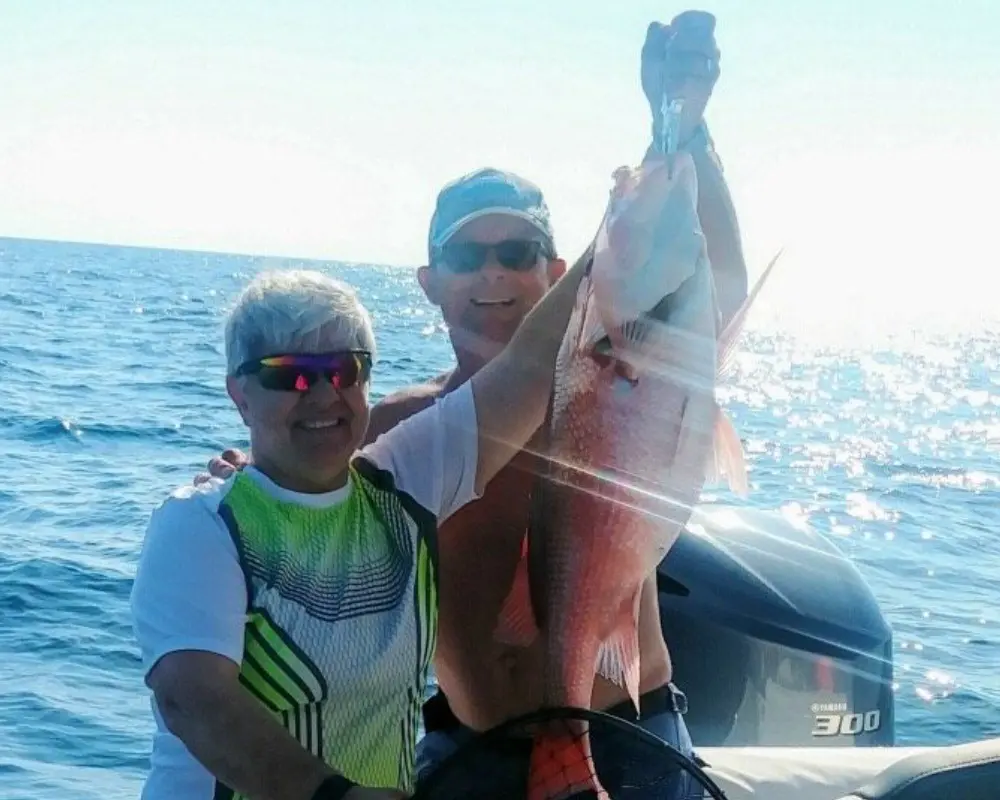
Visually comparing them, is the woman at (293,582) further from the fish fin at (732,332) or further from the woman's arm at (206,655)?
the fish fin at (732,332)

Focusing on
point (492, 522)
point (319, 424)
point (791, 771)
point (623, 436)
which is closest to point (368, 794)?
point (319, 424)

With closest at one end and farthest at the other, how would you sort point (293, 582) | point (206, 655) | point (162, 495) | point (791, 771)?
point (206, 655)
point (293, 582)
point (791, 771)
point (162, 495)

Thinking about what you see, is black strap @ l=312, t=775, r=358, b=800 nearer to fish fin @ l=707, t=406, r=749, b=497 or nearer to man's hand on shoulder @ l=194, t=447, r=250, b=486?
man's hand on shoulder @ l=194, t=447, r=250, b=486

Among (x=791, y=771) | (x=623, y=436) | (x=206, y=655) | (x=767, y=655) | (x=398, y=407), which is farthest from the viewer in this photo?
(x=767, y=655)

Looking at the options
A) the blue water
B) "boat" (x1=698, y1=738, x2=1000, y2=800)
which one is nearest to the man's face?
the blue water

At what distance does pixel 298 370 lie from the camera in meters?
2.47

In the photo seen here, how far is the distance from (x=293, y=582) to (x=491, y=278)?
116 centimetres

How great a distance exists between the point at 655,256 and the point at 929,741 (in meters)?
5.63

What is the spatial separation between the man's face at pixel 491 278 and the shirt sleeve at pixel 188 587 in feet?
3.76

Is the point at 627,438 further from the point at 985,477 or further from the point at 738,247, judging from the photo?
the point at 985,477

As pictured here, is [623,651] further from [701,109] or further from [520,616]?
[701,109]

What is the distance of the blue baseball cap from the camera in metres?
3.26

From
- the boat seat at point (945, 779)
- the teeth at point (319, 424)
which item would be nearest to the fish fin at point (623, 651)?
the boat seat at point (945, 779)

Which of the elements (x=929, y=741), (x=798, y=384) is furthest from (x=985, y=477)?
(x=798, y=384)
